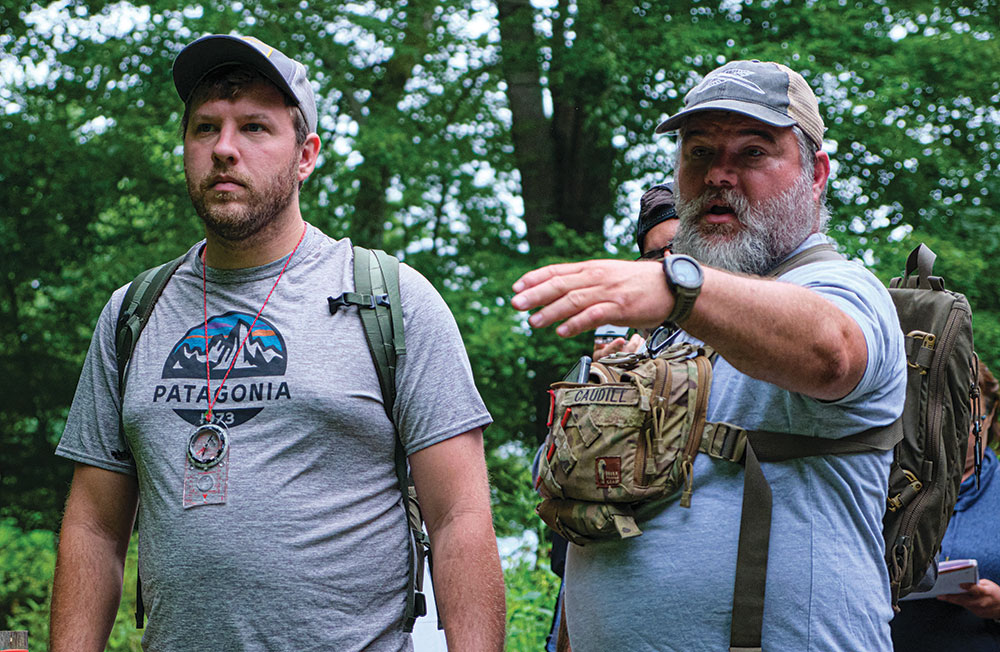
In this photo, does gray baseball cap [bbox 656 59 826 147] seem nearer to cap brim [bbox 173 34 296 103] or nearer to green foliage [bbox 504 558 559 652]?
cap brim [bbox 173 34 296 103]

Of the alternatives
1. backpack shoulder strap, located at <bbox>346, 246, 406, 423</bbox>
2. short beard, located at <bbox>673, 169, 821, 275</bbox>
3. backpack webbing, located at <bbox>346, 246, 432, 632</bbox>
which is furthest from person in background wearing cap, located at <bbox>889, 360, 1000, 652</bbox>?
backpack shoulder strap, located at <bbox>346, 246, 406, 423</bbox>

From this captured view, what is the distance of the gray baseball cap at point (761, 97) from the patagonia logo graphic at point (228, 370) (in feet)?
3.52

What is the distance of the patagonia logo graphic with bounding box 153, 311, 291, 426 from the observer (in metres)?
2.30

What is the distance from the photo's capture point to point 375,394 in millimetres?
2328

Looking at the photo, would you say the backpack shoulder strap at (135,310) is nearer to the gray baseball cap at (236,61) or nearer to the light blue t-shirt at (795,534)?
the gray baseball cap at (236,61)

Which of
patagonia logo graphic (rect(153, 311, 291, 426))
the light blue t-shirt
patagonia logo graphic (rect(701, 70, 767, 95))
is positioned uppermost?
patagonia logo graphic (rect(701, 70, 767, 95))

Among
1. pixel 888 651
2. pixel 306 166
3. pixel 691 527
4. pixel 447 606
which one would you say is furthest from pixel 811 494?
pixel 306 166

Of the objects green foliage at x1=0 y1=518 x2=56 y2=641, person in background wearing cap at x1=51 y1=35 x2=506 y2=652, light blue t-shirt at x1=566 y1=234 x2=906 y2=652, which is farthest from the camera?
green foliage at x1=0 y1=518 x2=56 y2=641

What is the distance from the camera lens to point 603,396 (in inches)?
88.3

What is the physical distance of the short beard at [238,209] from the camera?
2.46 meters

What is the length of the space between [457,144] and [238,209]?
8227 mm

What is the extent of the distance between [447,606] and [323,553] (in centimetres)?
31

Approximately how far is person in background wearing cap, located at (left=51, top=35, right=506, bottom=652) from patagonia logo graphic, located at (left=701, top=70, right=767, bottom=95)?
2.70 ft

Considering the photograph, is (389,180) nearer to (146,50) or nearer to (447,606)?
(146,50)
